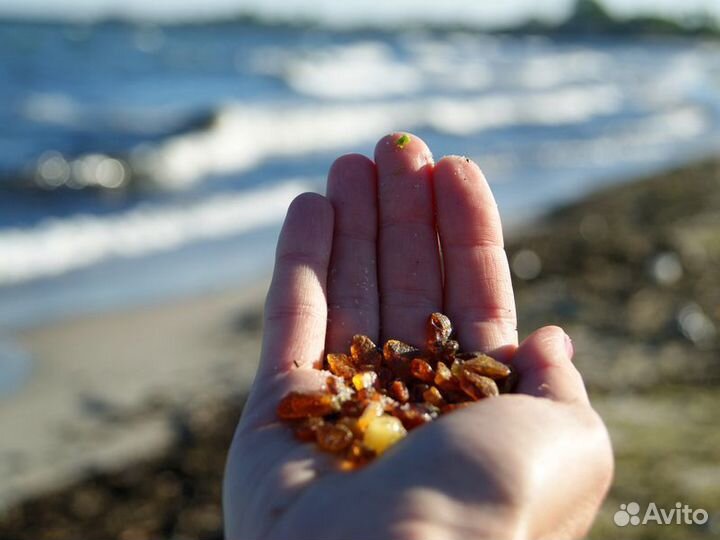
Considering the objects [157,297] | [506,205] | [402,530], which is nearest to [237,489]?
[402,530]

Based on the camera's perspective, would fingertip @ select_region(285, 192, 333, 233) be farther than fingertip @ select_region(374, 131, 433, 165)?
No

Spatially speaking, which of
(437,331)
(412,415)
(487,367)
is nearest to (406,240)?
(437,331)

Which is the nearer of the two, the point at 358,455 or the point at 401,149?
the point at 358,455

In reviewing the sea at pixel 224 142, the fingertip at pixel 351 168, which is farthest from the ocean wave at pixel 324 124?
the fingertip at pixel 351 168

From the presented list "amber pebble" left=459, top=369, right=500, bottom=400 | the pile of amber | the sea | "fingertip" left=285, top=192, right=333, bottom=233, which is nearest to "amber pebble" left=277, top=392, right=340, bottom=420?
the pile of amber

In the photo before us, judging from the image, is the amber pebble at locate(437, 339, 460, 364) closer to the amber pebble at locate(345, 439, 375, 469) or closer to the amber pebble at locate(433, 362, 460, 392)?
the amber pebble at locate(433, 362, 460, 392)

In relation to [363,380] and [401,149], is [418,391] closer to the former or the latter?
[363,380]
